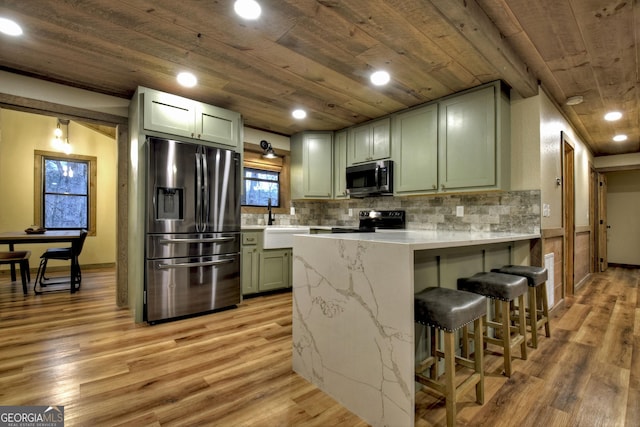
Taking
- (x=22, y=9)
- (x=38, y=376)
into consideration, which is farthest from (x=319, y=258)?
(x=22, y=9)

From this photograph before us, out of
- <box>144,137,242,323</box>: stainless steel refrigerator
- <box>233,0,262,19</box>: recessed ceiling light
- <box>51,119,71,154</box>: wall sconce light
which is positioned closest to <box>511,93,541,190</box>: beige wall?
<box>233,0,262,19</box>: recessed ceiling light

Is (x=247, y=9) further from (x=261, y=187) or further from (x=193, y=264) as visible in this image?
(x=261, y=187)

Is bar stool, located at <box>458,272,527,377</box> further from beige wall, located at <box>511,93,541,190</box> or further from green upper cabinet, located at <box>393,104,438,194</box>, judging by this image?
green upper cabinet, located at <box>393,104,438,194</box>

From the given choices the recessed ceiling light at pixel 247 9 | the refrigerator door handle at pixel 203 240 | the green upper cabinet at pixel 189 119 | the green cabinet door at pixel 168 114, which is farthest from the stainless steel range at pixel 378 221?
the recessed ceiling light at pixel 247 9

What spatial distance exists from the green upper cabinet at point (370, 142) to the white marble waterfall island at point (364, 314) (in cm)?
201

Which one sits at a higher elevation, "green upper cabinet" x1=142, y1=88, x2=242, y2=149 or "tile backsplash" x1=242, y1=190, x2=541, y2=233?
"green upper cabinet" x1=142, y1=88, x2=242, y2=149

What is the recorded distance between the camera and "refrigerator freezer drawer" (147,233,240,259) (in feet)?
9.21

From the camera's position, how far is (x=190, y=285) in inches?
117

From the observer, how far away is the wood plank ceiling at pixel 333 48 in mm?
1820

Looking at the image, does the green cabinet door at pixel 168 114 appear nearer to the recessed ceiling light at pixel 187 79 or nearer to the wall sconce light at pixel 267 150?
the recessed ceiling light at pixel 187 79

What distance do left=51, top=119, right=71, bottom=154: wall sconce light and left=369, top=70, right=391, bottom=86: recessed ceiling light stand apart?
5600 mm

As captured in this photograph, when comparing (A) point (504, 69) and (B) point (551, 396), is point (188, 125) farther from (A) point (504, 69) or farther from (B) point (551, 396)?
(B) point (551, 396)

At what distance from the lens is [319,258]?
69.3 inches

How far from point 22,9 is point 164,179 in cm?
140
